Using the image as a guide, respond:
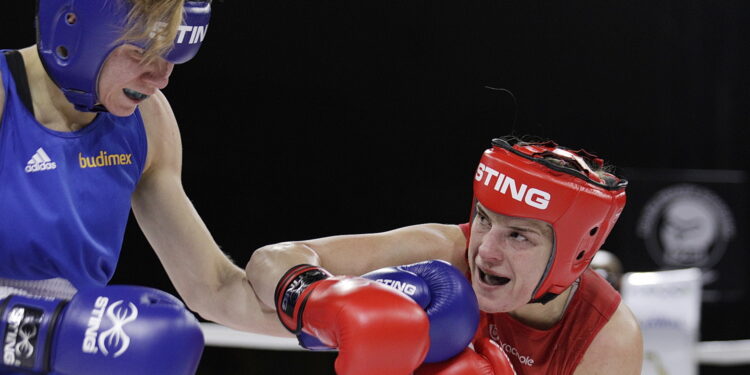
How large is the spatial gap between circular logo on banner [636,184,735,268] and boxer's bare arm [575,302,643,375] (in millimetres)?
2611

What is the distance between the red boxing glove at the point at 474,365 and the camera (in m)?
1.45

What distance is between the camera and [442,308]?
146 centimetres

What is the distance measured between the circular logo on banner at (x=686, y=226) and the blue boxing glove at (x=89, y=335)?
3607 millimetres

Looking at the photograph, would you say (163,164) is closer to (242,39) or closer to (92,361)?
(92,361)

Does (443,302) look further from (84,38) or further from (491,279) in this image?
(84,38)

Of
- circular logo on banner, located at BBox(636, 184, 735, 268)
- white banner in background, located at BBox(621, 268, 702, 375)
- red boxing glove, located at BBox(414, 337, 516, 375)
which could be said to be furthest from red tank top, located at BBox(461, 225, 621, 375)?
circular logo on banner, located at BBox(636, 184, 735, 268)

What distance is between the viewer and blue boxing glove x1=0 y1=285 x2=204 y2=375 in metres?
1.26

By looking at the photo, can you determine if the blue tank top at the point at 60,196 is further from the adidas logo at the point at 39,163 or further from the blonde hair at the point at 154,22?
the blonde hair at the point at 154,22

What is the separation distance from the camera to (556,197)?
180cm

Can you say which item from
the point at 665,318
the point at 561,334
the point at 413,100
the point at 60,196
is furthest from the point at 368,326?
the point at 413,100

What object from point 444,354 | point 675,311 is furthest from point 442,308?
point 675,311

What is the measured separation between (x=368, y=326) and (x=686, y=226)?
376cm

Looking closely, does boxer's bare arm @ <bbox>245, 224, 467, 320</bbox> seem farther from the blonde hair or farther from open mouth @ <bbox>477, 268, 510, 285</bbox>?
the blonde hair

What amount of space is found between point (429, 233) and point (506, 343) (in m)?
0.33
